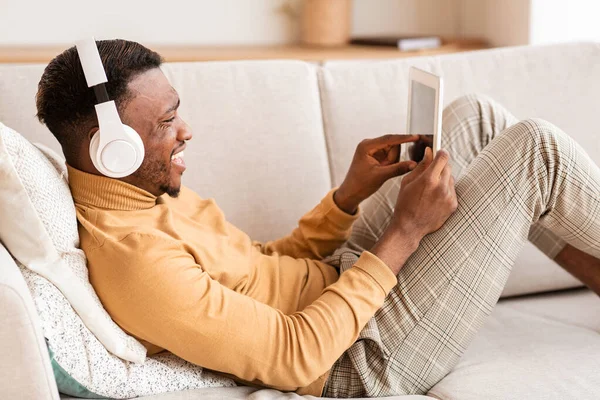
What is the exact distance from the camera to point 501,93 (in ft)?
6.03

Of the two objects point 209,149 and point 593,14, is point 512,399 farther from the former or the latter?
point 593,14

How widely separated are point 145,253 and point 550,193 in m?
0.68

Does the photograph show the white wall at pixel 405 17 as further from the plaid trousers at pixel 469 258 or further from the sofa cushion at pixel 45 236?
the sofa cushion at pixel 45 236

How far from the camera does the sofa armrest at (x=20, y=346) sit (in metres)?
1.05

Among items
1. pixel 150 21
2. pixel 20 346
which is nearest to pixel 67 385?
pixel 20 346

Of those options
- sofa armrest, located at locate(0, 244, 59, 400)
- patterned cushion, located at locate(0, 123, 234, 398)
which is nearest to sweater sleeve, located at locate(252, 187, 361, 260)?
patterned cushion, located at locate(0, 123, 234, 398)

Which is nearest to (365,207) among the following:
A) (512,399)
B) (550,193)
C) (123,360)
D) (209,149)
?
(209,149)

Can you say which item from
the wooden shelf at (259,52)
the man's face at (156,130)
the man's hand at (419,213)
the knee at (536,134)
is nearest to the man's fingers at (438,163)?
the man's hand at (419,213)

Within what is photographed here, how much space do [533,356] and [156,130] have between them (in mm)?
785

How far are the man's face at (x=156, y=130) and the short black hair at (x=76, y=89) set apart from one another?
2 cm

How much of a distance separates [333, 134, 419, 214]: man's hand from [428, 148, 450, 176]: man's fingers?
0.17 meters

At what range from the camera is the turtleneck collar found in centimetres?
125

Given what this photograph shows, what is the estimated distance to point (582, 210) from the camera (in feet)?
4.37

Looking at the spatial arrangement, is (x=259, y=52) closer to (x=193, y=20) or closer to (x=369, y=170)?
(x=193, y=20)
